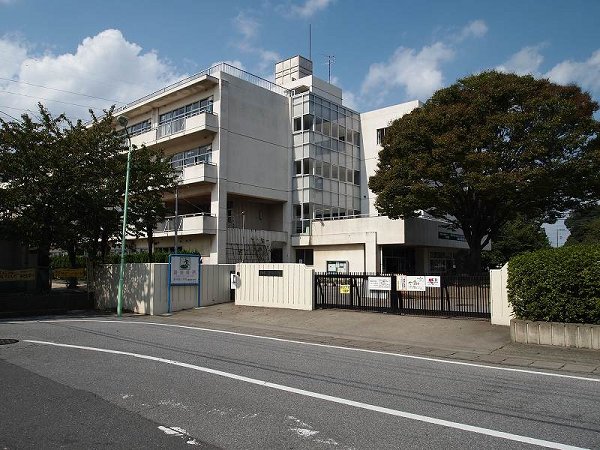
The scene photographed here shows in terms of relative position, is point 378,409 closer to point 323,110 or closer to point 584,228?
point 323,110

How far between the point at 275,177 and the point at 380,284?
2369 cm

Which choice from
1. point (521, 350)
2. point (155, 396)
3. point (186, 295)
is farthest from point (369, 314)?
point (155, 396)

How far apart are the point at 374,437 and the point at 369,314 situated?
12.4 meters

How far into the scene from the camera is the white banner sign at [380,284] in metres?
17.9

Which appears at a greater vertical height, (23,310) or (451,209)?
(451,209)

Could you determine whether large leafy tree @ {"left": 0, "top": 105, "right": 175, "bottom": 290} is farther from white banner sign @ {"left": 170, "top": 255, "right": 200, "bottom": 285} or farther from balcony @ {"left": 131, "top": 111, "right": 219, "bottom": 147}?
balcony @ {"left": 131, "top": 111, "right": 219, "bottom": 147}

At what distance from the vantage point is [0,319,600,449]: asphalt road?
18.1 ft

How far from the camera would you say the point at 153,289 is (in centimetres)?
2119

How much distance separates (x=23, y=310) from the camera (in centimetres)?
2092

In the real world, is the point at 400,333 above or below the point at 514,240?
below

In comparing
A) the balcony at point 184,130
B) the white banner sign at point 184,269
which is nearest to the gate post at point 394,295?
the white banner sign at point 184,269

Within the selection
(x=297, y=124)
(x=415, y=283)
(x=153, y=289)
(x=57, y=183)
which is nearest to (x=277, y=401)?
(x=415, y=283)

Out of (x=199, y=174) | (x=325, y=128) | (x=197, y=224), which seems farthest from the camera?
(x=325, y=128)

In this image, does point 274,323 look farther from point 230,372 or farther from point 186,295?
point 230,372
